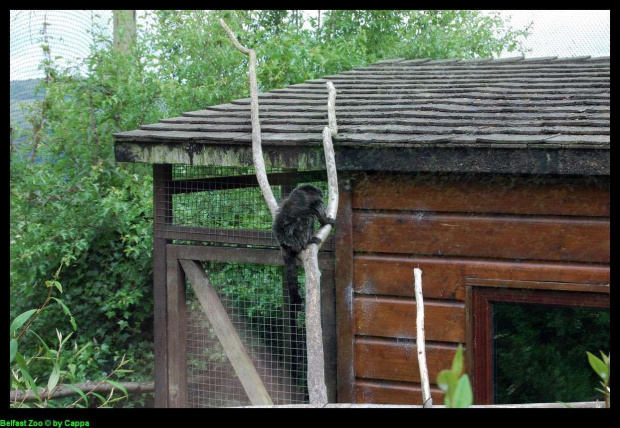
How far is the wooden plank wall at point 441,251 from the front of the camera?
11.7ft

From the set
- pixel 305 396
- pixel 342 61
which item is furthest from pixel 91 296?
pixel 342 61

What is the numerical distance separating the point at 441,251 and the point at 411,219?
0.26 metres

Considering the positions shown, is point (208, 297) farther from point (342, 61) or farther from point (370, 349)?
point (342, 61)

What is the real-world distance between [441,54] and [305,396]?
5.91 meters

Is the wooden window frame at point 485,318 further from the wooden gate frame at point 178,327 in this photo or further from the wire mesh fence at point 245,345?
the wooden gate frame at point 178,327

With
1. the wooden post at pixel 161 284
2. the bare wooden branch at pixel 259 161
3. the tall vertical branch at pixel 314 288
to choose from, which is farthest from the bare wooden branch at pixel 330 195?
the wooden post at pixel 161 284

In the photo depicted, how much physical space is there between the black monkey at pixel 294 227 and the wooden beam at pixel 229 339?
93 cm

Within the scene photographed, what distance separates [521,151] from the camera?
3418 mm

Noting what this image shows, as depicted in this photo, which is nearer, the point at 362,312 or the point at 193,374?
the point at 362,312

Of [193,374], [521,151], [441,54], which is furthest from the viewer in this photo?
[441,54]

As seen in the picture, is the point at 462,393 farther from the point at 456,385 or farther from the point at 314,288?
the point at 314,288

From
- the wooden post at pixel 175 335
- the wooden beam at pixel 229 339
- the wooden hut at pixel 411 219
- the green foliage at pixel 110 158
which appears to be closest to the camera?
the wooden hut at pixel 411 219

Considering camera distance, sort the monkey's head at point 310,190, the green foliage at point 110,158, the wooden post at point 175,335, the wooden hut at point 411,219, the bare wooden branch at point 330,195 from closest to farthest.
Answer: the bare wooden branch at point 330,195, the wooden hut at point 411,219, the monkey's head at point 310,190, the wooden post at point 175,335, the green foliage at point 110,158

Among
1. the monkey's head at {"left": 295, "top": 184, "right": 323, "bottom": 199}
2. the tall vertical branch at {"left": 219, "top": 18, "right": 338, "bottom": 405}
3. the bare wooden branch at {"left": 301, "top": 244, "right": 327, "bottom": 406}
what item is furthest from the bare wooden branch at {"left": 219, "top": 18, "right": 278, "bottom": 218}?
the bare wooden branch at {"left": 301, "top": 244, "right": 327, "bottom": 406}
